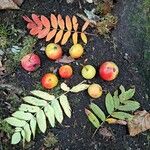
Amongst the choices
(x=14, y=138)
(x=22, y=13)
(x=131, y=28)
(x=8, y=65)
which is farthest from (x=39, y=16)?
(x=14, y=138)

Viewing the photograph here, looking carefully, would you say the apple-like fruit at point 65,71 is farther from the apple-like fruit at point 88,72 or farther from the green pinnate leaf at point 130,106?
the green pinnate leaf at point 130,106

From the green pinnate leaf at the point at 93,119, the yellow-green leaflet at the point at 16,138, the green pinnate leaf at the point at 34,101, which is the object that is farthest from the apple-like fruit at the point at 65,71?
the yellow-green leaflet at the point at 16,138

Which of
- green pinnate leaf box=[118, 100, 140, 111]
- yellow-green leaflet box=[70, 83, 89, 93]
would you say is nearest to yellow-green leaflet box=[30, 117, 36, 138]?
yellow-green leaflet box=[70, 83, 89, 93]

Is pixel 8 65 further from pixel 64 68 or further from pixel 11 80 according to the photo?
pixel 64 68

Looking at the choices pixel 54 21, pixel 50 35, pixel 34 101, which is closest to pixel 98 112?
pixel 34 101

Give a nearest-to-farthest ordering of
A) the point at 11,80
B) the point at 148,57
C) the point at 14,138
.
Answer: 1. the point at 14,138
2. the point at 11,80
3. the point at 148,57

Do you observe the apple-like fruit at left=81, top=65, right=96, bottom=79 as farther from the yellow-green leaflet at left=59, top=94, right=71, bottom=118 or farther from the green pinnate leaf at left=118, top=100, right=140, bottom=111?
the green pinnate leaf at left=118, top=100, right=140, bottom=111

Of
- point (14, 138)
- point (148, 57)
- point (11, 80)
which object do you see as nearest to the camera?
point (14, 138)
